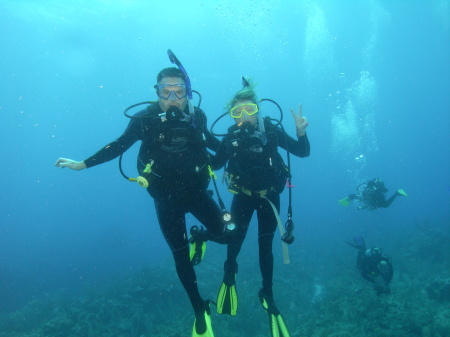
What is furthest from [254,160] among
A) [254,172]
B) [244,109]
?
[244,109]

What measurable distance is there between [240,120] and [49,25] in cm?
4340

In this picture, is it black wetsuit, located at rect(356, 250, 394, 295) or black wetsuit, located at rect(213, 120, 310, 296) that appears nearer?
black wetsuit, located at rect(213, 120, 310, 296)

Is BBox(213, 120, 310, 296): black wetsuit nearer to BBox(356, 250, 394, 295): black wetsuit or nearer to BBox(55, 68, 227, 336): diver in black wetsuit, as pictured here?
BBox(55, 68, 227, 336): diver in black wetsuit

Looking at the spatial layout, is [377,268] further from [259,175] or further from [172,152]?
[172,152]

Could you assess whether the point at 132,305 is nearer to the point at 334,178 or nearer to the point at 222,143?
the point at 222,143

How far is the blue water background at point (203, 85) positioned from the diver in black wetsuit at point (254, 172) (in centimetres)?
121

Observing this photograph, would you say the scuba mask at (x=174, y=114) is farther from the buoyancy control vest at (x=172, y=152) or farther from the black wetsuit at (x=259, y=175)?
the black wetsuit at (x=259, y=175)

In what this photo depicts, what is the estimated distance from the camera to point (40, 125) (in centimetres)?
9650

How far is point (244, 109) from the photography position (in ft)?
16.2

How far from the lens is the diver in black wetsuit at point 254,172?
4820 millimetres

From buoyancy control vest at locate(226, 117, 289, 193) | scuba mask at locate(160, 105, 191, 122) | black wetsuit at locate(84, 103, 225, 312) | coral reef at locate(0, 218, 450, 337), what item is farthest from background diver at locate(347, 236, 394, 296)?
scuba mask at locate(160, 105, 191, 122)

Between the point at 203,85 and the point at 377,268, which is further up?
the point at 203,85

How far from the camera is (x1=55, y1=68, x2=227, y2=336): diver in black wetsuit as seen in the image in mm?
4371

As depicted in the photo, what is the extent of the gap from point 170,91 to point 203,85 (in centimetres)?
6427
